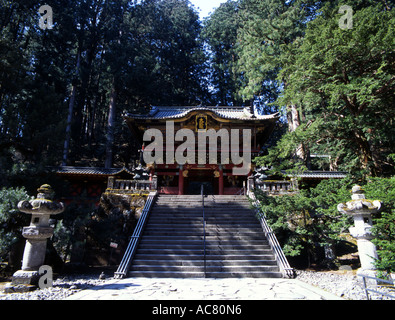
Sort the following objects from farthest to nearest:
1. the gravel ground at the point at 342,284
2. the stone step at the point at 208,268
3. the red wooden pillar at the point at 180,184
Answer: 1. the red wooden pillar at the point at 180,184
2. the stone step at the point at 208,268
3. the gravel ground at the point at 342,284

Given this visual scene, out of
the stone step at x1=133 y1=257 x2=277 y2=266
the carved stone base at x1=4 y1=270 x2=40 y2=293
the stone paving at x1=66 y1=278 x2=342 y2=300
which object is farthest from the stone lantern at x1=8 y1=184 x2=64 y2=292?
the stone step at x1=133 y1=257 x2=277 y2=266

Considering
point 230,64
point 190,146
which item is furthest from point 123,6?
point 190,146

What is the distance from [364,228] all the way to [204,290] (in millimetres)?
3962

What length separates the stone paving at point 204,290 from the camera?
14.2 ft

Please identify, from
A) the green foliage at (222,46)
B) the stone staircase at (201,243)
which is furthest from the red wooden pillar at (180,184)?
the green foliage at (222,46)

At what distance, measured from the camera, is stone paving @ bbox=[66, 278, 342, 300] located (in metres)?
4.34

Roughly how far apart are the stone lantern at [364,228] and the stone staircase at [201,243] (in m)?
2.14

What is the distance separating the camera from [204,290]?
489 cm

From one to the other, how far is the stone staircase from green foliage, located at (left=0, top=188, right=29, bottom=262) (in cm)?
354

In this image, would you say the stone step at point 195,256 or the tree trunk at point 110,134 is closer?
the stone step at point 195,256

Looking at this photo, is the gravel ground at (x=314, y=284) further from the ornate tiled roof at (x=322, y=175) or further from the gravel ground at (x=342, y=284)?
the ornate tiled roof at (x=322, y=175)

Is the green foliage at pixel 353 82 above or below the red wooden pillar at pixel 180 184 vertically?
above

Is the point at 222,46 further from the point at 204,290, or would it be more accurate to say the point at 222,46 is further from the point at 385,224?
the point at 204,290

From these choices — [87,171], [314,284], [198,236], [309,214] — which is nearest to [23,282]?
[198,236]
